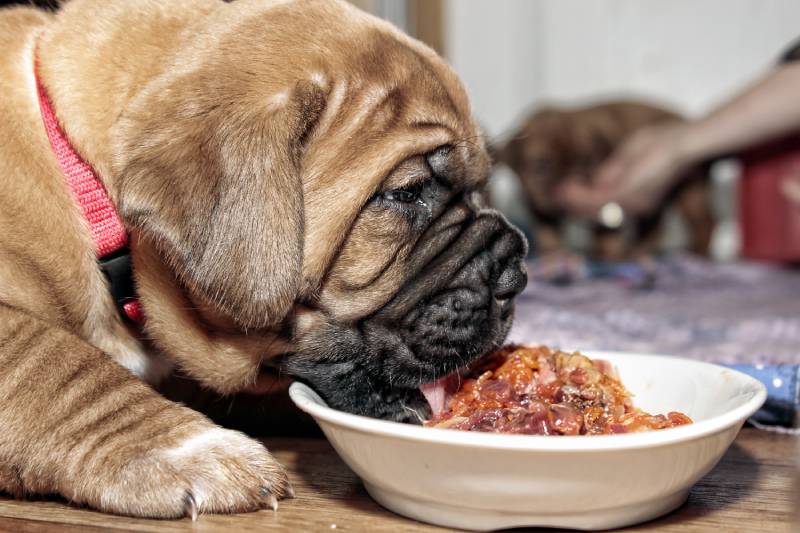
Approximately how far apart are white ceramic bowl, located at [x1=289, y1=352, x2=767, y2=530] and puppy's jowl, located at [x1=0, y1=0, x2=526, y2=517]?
245 mm

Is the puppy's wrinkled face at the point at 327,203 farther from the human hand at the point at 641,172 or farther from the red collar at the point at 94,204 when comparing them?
the human hand at the point at 641,172

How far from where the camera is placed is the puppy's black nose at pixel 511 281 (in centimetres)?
192

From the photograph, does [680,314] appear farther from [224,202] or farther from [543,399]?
[224,202]

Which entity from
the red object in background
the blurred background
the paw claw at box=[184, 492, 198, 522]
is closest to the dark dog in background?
the blurred background

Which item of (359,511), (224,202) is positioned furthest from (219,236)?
(359,511)

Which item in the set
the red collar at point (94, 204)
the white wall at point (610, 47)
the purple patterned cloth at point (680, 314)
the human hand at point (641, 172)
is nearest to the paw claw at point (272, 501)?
the red collar at point (94, 204)

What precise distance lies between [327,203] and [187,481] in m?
0.57

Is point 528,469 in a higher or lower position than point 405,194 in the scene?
lower

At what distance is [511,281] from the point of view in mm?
1925

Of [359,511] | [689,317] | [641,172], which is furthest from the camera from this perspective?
[641,172]

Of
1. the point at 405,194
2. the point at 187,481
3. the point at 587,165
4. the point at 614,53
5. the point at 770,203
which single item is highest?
the point at 405,194

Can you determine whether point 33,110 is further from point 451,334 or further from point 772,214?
point 772,214

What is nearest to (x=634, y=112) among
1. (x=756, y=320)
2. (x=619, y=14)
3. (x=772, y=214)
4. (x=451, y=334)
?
(x=619, y=14)

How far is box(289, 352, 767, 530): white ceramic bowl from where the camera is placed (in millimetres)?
1392
